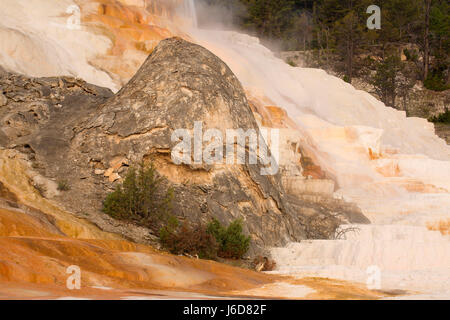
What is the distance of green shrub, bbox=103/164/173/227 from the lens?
11172 millimetres

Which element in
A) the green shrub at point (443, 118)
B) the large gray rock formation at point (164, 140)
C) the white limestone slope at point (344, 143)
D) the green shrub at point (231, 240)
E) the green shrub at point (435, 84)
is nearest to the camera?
the green shrub at point (231, 240)

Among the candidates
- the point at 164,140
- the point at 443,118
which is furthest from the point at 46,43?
the point at 443,118

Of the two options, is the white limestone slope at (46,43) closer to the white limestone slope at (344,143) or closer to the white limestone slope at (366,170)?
the white limestone slope at (344,143)

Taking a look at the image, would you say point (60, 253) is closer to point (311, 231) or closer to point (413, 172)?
point (311, 231)

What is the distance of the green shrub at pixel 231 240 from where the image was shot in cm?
1082

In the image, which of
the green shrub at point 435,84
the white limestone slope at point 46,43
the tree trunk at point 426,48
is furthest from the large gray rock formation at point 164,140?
the tree trunk at point 426,48

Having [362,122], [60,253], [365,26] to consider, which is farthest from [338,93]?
[60,253]
